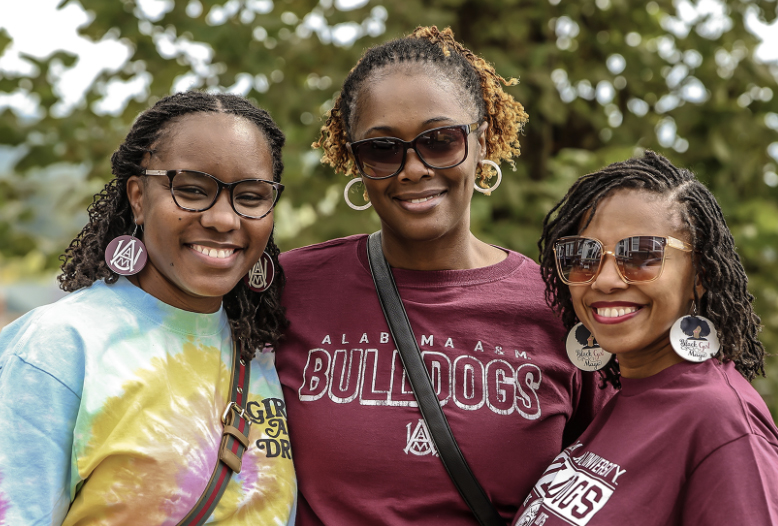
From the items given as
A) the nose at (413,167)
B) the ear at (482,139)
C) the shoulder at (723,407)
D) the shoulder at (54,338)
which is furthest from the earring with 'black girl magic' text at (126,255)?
the shoulder at (723,407)

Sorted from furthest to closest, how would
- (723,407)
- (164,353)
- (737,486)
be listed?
(164,353)
(723,407)
(737,486)

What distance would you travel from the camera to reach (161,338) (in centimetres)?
230

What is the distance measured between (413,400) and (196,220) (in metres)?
0.89

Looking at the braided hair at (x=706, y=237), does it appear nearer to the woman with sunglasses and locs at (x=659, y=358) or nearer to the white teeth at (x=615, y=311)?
the woman with sunglasses and locs at (x=659, y=358)

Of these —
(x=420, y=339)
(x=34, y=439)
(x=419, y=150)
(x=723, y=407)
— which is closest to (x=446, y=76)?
(x=419, y=150)

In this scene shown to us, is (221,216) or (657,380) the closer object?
(657,380)

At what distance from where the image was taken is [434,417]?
2447 mm

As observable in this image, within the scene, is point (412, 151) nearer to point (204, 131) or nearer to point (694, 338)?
point (204, 131)

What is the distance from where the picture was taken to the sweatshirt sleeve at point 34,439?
1934 mm

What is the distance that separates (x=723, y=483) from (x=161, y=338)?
1556 millimetres

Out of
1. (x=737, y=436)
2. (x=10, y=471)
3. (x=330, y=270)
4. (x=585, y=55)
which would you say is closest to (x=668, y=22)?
(x=585, y=55)

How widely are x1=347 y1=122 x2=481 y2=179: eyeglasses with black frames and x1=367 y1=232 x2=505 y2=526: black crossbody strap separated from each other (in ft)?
1.50

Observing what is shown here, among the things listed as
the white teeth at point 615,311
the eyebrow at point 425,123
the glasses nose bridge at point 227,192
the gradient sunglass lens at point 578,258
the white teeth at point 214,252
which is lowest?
the white teeth at point 615,311

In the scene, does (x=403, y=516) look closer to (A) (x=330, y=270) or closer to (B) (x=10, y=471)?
(A) (x=330, y=270)
